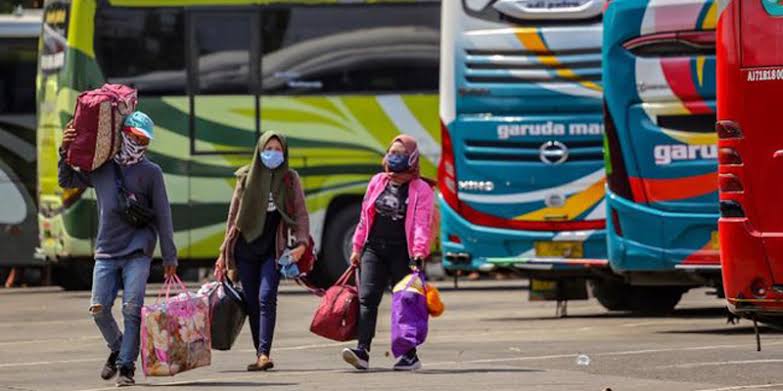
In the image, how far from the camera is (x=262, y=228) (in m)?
15.4

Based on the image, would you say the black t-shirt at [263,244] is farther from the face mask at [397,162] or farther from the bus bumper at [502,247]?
the bus bumper at [502,247]

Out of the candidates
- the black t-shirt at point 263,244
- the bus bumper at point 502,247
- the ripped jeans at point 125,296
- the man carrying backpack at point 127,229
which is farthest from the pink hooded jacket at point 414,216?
the bus bumper at point 502,247

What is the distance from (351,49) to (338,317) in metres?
11.3

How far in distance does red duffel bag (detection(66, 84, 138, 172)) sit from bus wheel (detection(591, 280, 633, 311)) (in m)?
9.13

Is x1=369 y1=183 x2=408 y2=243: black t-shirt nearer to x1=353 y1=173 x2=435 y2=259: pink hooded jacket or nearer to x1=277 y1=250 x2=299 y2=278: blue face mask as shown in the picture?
x1=353 y1=173 x2=435 y2=259: pink hooded jacket

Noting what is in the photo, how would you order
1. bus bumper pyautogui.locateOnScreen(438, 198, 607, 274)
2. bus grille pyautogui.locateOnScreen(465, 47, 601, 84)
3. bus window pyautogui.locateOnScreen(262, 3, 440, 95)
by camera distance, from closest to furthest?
bus bumper pyautogui.locateOnScreen(438, 198, 607, 274), bus grille pyautogui.locateOnScreen(465, 47, 601, 84), bus window pyautogui.locateOnScreen(262, 3, 440, 95)

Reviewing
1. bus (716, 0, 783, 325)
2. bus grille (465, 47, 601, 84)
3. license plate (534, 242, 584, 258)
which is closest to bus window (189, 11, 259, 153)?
bus grille (465, 47, 601, 84)

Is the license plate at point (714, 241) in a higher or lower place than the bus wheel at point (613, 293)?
higher

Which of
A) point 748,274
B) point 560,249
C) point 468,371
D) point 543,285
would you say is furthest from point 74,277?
point 748,274

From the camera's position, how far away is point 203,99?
1025 inches

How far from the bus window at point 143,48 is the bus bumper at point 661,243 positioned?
8138 millimetres

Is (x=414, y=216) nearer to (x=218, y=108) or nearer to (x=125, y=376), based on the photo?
(x=125, y=376)

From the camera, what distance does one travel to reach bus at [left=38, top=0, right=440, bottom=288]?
1024 inches

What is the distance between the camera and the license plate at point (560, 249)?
21.3m
